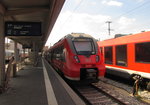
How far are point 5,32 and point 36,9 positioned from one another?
1867 mm

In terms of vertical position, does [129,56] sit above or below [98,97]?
above

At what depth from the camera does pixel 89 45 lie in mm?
9664

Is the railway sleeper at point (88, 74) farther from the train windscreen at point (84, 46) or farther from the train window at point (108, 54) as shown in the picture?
the train window at point (108, 54)

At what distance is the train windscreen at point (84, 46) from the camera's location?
366 inches

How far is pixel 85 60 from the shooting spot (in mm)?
8977

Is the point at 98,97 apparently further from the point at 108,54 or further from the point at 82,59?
the point at 108,54

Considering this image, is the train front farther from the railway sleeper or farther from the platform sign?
the platform sign

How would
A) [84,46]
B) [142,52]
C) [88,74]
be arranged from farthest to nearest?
[84,46], [88,74], [142,52]

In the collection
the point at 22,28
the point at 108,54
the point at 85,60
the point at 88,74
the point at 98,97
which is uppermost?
the point at 22,28

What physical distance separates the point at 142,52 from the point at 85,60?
8.59 feet

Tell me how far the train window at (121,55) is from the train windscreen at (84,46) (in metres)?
1.86

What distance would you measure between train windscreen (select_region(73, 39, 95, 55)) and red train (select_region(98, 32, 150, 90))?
1.90m

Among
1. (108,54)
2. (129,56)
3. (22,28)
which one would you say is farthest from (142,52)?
(22,28)

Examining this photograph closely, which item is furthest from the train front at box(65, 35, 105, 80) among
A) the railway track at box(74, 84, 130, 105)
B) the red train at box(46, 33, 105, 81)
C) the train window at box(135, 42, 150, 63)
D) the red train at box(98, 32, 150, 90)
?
the train window at box(135, 42, 150, 63)
